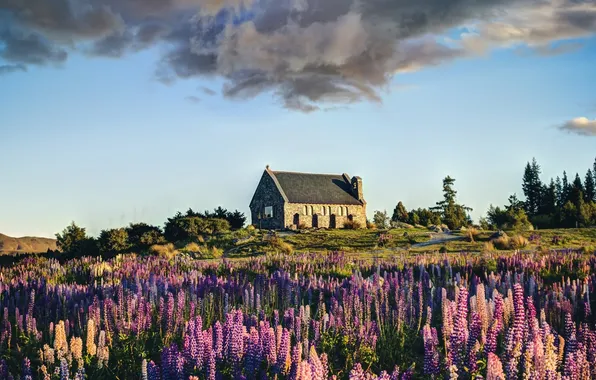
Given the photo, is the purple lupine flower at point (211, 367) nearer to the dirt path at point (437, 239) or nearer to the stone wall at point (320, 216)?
the dirt path at point (437, 239)

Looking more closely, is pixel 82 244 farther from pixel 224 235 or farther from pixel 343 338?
pixel 343 338

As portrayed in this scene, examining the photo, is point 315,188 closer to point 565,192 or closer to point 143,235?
point 143,235

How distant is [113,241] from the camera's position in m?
36.7

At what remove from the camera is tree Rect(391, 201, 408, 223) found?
71.8 m

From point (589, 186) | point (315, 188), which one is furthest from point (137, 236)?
point (589, 186)

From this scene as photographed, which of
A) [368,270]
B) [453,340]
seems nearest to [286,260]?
[368,270]

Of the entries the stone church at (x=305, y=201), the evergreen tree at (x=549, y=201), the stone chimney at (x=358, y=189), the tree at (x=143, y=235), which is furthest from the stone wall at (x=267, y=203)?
the evergreen tree at (x=549, y=201)

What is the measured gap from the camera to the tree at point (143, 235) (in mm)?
37531

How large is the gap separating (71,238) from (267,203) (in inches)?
1063

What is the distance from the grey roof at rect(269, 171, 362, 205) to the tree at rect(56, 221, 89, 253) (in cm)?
2570

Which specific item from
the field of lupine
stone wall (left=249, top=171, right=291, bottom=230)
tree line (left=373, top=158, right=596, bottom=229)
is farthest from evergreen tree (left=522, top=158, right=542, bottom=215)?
the field of lupine

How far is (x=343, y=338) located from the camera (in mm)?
6938

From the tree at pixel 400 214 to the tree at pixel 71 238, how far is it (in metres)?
41.2

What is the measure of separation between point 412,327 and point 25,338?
5121 millimetres
